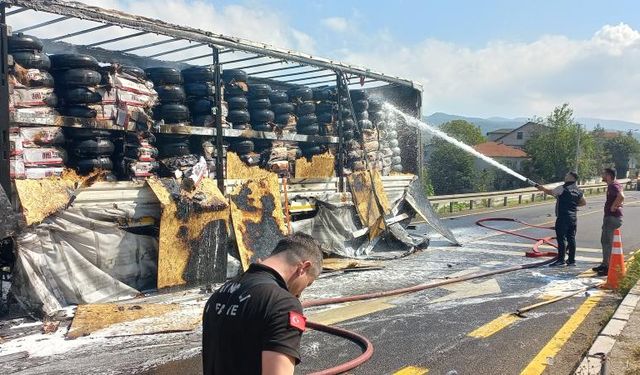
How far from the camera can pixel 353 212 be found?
10070 millimetres

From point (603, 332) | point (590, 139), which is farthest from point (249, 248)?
point (590, 139)

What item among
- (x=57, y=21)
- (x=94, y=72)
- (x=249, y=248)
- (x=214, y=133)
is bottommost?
(x=249, y=248)

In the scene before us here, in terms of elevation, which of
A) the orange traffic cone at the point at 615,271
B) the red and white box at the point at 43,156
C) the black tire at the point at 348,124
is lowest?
the orange traffic cone at the point at 615,271

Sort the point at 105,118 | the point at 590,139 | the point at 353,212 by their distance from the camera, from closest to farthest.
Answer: the point at 105,118, the point at 353,212, the point at 590,139

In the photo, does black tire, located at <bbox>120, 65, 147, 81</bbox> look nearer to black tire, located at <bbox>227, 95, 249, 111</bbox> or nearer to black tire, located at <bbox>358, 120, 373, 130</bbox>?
black tire, located at <bbox>227, 95, 249, 111</bbox>

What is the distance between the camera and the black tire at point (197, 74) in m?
8.09

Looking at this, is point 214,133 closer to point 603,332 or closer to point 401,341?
point 401,341

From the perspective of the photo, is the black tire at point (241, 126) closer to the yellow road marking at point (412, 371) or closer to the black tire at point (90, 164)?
the black tire at point (90, 164)

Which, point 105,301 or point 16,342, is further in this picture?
point 105,301

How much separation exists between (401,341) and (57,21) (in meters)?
5.37

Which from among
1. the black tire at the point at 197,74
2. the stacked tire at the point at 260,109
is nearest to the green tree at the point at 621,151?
the stacked tire at the point at 260,109

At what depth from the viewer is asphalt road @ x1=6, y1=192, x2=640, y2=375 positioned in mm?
4395

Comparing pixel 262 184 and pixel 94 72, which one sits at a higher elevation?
pixel 94 72

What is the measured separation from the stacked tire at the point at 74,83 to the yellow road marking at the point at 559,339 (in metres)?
5.65
